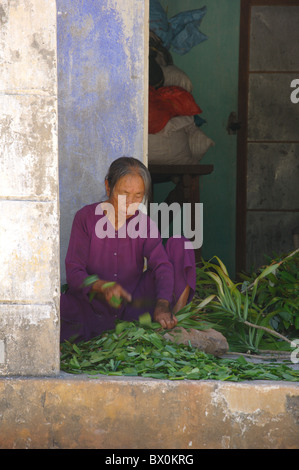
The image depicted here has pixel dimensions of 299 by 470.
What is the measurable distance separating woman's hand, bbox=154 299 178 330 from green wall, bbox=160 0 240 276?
338 cm

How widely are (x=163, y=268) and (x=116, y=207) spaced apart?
38 centimetres

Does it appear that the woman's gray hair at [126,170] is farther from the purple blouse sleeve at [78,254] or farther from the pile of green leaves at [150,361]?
the pile of green leaves at [150,361]

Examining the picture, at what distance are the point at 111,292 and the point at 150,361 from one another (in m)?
0.46

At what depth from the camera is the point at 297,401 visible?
246cm

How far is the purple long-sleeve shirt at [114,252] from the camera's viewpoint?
3250 millimetres

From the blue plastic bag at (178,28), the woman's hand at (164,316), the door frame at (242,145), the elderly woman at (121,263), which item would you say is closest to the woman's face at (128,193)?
the elderly woman at (121,263)

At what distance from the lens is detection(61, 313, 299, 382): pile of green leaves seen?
103 inches

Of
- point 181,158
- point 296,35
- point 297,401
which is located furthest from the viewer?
point 296,35

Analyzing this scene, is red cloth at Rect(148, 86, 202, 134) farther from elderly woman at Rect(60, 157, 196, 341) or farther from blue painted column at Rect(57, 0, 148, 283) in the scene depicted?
elderly woman at Rect(60, 157, 196, 341)

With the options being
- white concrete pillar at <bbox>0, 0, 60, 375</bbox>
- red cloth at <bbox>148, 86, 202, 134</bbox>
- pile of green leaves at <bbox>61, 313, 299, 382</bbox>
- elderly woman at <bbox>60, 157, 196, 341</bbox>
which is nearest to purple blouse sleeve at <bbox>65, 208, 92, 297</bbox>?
elderly woman at <bbox>60, 157, 196, 341</bbox>

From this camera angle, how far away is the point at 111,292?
3037 mm

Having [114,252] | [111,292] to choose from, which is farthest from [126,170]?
[111,292]
